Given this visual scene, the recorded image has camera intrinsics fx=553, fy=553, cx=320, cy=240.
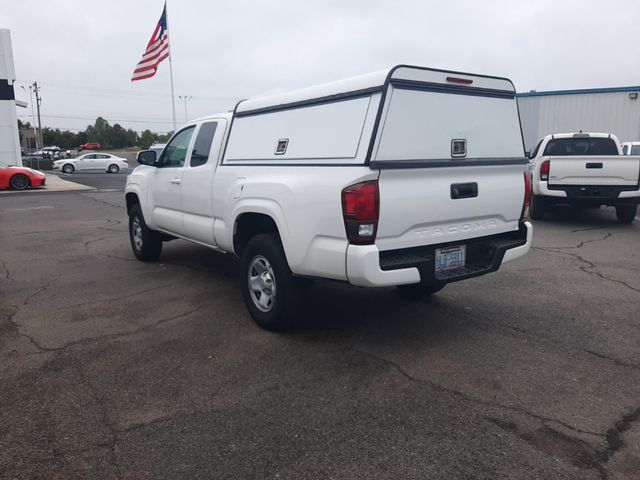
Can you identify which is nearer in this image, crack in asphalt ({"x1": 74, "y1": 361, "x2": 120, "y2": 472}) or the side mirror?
crack in asphalt ({"x1": 74, "y1": 361, "x2": 120, "y2": 472})

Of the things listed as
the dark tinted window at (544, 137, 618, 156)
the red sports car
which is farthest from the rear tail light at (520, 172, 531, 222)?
the red sports car

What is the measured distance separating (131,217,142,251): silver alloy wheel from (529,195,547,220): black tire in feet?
25.8

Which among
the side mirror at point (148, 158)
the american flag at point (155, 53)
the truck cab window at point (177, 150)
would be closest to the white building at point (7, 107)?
the american flag at point (155, 53)

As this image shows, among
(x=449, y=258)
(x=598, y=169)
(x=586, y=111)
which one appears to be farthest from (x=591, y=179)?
(x=586, y=111)

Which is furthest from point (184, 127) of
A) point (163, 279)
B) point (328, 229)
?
point (328, 229)

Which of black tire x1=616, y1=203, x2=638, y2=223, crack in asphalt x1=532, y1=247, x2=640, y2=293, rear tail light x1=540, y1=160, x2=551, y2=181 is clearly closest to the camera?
crack in asphalt x1=532, y1=247, x2=640, y2=293

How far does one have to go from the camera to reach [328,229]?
4055 millimetres

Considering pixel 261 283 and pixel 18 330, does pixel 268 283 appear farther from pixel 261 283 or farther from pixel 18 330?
pixel 18 330

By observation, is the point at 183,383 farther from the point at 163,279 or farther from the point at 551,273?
the point at 551,273

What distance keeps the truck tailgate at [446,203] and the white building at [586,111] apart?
20.4 m

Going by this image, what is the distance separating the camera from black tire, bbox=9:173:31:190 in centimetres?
2141

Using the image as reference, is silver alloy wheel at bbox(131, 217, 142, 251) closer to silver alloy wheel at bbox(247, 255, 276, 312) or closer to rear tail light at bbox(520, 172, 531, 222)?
silver alloy wheel at bbox(247, 255, 276, 312)

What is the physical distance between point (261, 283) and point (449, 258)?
1645 millimetres

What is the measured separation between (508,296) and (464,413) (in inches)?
112
